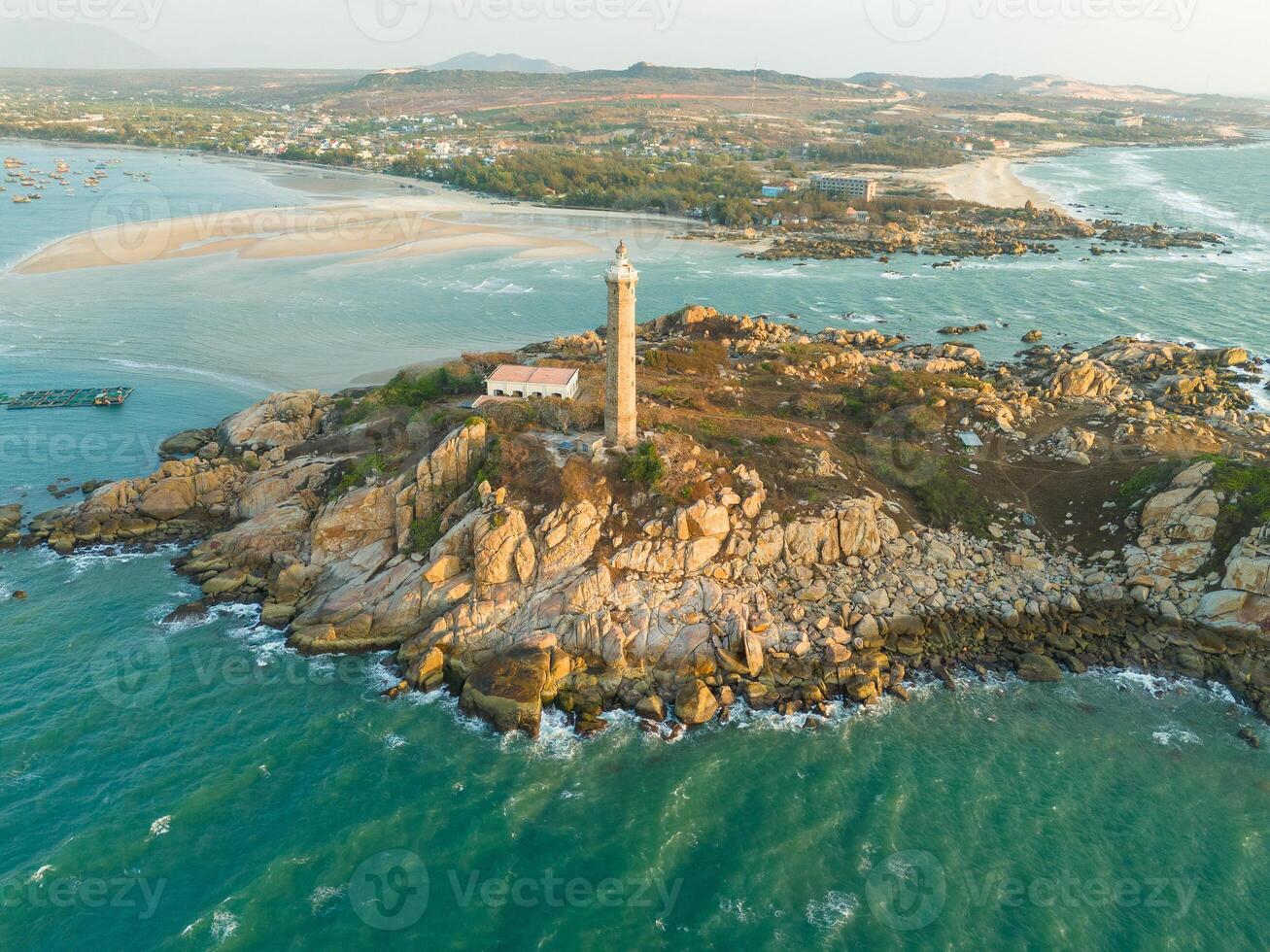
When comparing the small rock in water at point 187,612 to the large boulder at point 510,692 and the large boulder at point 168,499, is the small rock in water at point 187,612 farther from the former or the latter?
the large boulder at point 510,692

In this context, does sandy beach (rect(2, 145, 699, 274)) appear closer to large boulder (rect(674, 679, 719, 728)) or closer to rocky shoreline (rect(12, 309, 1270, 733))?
rocky shoreline (rect(12, 309, 1270, 733))

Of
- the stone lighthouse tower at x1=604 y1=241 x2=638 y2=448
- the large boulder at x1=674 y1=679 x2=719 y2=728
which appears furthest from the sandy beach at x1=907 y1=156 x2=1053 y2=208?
the large boulder at x1=674 y1=679 x2=719 y2=728

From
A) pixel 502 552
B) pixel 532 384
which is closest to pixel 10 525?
pixel 532 384

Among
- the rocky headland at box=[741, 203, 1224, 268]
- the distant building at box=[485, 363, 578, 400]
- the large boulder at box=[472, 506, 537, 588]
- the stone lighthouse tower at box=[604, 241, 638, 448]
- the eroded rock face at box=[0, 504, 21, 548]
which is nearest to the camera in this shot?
the large boulder at box=[472, 506, 537, 588]

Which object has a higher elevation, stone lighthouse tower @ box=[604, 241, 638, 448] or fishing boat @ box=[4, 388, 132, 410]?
stone lighthouse tower @ box=[604, 241, 638, 448]

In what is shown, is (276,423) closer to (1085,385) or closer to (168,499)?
(168,499)

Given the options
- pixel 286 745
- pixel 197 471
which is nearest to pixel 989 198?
pixel 197 471
